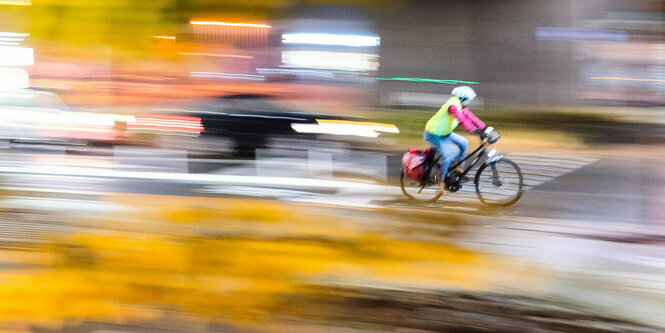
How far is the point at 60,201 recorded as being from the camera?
300 inches

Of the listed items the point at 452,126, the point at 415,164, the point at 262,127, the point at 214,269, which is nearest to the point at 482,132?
the point at 452,126

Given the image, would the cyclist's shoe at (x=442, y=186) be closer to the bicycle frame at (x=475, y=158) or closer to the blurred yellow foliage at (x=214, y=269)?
the bicycle frame at (x=475, y=158)

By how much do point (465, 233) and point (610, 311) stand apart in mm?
1485

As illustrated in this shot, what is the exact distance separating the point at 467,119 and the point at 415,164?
3.27 feet

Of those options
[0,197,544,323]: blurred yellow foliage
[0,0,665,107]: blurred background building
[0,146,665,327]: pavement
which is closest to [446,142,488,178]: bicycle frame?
[0,146,665,327]: pavement

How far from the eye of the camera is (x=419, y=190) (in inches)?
303

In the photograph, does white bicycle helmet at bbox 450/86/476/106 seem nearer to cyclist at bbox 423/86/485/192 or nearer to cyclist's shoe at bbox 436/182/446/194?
cyclist at bbox 423/86/485/192

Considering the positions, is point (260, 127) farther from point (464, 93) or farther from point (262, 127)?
point (464, 93)

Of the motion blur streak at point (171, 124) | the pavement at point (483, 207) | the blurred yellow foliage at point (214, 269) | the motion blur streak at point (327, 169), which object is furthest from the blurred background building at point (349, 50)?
the motion blur streak at point (171, 124)

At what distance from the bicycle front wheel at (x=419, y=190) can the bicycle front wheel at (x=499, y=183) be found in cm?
48

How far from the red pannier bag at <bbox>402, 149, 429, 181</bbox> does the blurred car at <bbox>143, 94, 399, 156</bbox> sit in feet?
13.1

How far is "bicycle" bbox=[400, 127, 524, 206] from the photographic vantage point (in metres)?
7.45

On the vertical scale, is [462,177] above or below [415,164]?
below

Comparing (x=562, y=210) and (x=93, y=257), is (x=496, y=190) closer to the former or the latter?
(x=562, y=210)
